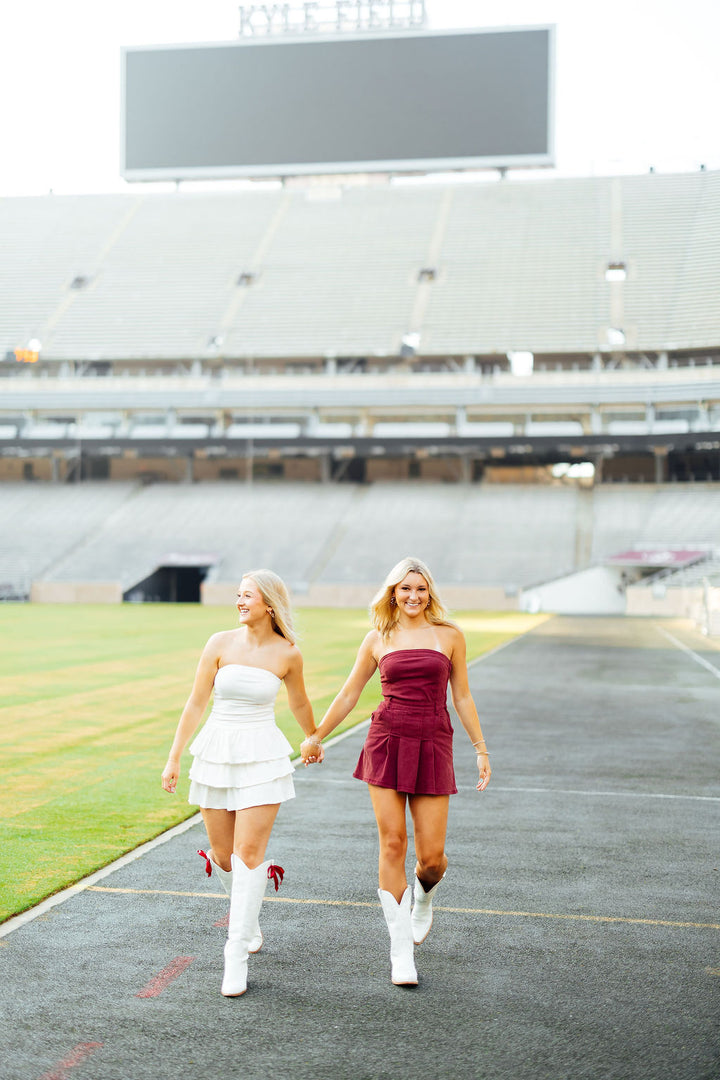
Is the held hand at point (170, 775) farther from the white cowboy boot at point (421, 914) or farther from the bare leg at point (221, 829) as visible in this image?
the white cowboy boot at point (421, 914)

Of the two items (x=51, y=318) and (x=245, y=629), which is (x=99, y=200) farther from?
(x=245, y=629)

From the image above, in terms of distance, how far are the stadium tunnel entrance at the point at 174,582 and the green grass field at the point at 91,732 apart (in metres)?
21.5

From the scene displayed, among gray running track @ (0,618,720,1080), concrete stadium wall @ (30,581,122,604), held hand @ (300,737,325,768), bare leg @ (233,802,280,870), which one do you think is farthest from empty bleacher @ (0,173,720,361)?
bare leg @ (233,802,280,870)

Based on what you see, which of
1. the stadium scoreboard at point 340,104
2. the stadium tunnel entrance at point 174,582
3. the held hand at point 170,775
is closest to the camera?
the held hand at point 170,775

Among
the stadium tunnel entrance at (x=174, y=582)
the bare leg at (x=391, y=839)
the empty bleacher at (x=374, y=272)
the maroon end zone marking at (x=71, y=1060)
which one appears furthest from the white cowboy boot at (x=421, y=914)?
the empty bleacher at (x=374, y=272)

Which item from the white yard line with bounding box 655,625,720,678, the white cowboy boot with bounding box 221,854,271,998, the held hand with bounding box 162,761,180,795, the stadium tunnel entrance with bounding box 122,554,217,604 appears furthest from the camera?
the stadium tunnel entrance with bounding box 122,554,217,604

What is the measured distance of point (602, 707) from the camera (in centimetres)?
1582

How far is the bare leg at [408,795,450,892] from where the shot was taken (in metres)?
5.21

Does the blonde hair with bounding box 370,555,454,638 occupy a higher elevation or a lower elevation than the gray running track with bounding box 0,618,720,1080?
higher

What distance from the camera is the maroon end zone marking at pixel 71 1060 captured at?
400 centimetres

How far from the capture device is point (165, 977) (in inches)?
198

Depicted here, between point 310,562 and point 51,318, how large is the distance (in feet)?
92.7

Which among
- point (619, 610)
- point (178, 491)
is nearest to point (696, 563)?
point (619, 610)

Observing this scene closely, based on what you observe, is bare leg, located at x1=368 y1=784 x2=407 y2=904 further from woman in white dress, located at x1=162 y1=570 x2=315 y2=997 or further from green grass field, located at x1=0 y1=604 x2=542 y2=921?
green grass field, located at x1=0 y1=604 x2=542 y2=921
